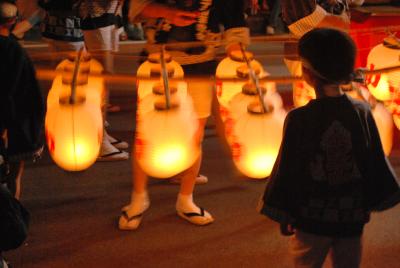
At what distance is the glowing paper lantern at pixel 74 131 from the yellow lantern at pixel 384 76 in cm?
113

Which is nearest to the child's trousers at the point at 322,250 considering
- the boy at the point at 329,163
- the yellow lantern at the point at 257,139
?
the boy at the point at 329,163

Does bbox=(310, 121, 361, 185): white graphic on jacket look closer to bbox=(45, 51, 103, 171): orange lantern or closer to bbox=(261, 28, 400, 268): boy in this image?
bbox=(261, 28, 400, 268): boy

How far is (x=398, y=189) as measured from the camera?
168 cm

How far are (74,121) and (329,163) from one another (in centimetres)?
81

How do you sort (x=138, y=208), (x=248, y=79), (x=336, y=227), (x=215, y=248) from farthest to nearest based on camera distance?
(x=138, y=208), (x=215, y=248), (x=248, y=79), (x=336, y=227)

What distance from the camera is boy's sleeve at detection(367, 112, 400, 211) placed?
5.43ft

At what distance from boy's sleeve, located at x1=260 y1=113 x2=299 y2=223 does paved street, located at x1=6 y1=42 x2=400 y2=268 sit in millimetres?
845

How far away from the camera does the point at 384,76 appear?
219 centimetres

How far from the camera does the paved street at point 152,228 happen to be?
2518mm

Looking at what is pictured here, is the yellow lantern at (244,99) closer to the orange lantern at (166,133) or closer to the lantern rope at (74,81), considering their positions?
the orange lantern at (166,133)

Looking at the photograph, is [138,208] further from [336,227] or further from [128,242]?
[336,227]

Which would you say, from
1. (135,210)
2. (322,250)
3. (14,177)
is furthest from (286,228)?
(14,177)

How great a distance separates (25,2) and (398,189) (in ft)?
8.12

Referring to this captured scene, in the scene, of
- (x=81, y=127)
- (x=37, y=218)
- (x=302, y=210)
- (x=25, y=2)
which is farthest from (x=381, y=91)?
(x=25, y=2)
